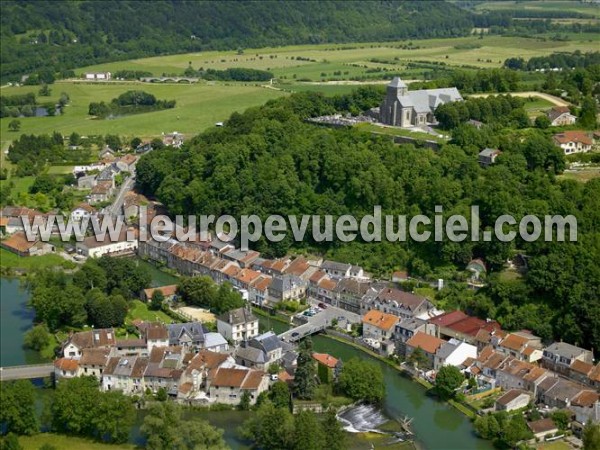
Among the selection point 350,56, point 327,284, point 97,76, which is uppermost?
point 350,56

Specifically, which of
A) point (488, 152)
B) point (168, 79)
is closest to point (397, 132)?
point (488, 152)

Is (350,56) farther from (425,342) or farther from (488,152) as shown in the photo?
(425,342)

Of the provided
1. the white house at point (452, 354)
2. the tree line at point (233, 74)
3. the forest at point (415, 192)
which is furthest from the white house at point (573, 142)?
the tree line at point (233, 74)

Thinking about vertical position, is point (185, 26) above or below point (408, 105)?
above

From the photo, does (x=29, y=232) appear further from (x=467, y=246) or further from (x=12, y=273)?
(x=467, y=246)

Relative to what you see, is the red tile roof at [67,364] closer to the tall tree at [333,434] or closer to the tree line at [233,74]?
the tall tree at [333,434]

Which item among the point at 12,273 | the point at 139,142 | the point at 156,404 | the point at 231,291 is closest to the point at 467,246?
the point at 231,291

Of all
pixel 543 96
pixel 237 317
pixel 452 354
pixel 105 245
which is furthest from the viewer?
pixel 543 96
